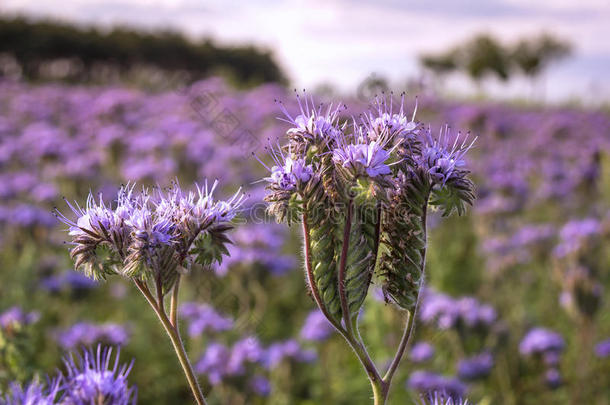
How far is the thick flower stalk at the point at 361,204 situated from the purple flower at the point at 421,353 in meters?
3.34

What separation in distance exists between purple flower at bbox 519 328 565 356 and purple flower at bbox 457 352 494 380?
21.7 inches

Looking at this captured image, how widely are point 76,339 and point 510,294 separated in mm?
5139

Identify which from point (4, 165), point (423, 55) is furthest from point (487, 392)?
point (423, 55)

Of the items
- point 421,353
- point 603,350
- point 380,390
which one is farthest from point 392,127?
point 603,350

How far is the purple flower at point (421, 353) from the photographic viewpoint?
198 inches

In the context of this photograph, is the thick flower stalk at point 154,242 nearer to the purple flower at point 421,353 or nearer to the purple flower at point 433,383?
the purple flower at point 433,383

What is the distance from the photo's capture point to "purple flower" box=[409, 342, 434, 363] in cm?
503

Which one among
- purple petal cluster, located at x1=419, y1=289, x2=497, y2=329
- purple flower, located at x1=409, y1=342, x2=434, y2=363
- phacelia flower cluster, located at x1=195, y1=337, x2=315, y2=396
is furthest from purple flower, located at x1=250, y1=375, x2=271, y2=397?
purple petal cluster, located at x1=419, y1=289, x2=497, y2=329

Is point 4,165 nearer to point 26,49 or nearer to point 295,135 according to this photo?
point 295,135

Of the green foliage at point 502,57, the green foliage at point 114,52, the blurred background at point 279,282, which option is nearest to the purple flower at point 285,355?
the blurred background at point 279,282

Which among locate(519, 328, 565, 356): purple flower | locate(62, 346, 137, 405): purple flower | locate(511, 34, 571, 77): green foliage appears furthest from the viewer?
locate(511, 34, 571, 77): green foliage

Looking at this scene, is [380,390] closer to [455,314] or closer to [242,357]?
[242,357]

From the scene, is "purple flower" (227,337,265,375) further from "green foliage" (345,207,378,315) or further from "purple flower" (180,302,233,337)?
"green foliage" (345,207,378,315)

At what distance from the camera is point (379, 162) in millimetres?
1762
